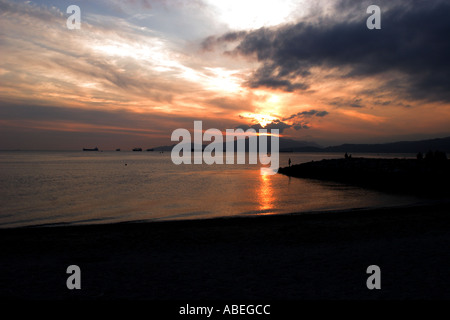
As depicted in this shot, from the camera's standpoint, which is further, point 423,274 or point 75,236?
point 75,236

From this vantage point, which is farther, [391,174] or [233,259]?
[391,174]

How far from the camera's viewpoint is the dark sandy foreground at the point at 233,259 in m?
6.95

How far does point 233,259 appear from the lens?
31.7 ft

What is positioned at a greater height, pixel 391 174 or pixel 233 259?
pixel 391 174

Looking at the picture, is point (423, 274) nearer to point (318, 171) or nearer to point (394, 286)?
point (394, 286)

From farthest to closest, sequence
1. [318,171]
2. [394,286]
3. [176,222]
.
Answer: [318,171], [176,222], [394,286]

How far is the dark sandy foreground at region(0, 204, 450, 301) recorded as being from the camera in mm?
6949

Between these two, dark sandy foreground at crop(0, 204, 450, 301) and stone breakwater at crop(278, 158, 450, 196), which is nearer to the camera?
dark sandy foreground at crop(0, 204, 450, 301)

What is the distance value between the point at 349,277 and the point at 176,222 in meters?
10.4

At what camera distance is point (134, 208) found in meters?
24.4

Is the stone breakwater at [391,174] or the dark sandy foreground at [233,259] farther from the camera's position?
the stone breakwater at [391,174]

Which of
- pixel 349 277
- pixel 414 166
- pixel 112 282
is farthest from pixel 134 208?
pixel 414 166
